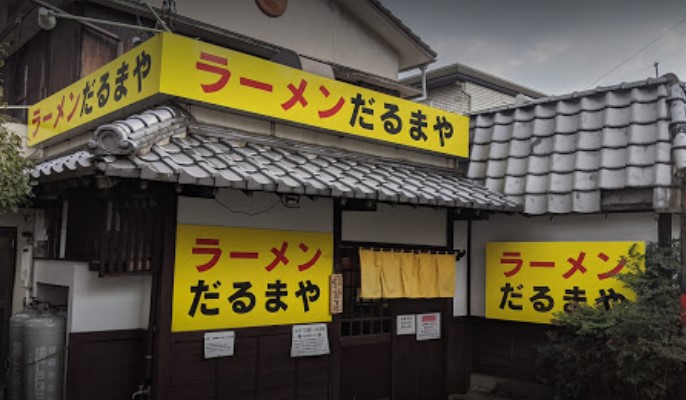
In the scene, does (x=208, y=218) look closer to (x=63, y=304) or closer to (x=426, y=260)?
(x=63, y=304)

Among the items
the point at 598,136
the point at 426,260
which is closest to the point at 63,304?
the point at 426,260

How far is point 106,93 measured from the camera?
27.7 ft

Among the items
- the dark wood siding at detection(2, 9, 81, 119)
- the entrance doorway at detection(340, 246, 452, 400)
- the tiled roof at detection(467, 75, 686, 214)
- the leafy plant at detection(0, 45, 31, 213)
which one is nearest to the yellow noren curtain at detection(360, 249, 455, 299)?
the entrance doorway at detection(340, 246, 452, 400)

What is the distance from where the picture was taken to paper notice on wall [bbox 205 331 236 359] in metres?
7.80

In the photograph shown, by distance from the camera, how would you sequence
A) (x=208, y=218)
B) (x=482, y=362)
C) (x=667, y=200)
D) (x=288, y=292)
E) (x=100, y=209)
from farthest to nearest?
(x=482, y=362) → (x=667, y=200) → (x=288, y=292) → (x=208, y=218) → (x=100, y=209)

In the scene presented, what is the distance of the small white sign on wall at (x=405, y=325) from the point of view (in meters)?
10.5

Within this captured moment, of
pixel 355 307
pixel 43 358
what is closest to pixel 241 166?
pixel 43 358

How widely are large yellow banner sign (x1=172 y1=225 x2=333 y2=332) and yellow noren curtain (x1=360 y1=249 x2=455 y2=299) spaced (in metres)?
0.78

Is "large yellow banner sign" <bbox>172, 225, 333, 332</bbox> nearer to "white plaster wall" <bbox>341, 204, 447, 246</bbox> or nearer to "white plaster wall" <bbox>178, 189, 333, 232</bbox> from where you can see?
"white plaster wall" <bbox>178, 189, 333, 232</bbox>

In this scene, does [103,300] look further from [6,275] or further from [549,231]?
[549,231]

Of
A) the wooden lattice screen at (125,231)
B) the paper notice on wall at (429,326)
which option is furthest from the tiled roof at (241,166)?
the paper notice on wall at (429,326)

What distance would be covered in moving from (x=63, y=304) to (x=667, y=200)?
10.1 m

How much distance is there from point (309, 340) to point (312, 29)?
25.3 feet

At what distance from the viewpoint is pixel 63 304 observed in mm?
9031
